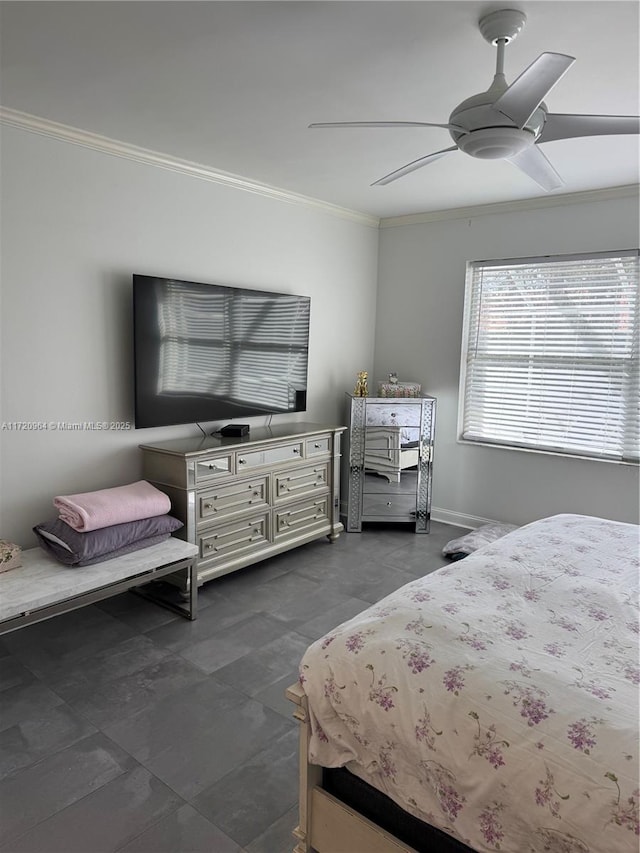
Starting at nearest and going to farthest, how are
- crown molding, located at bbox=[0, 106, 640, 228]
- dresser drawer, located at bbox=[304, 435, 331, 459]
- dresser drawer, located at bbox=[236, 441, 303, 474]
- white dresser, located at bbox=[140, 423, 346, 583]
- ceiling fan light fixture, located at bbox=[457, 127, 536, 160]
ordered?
ceiling fan light fixture, located at bbox=[457, 127, 536, 160]
crown molding, located at bbox=[0, 106, 640, 228]
white dresser, located at bbox=[140, 423, 346, 583]
dresser drawer, located at bbox=[236, 441, 303, 474]
dresser drawer, located at bbox=[304, 435, 331, 459]

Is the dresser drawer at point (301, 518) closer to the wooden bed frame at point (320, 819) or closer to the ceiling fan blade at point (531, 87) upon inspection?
the wooden bed frame at point (320, 819)

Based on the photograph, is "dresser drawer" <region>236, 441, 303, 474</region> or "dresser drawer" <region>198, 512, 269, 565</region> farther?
"dresser drawer" <region>236, 441, 303, 474</region>

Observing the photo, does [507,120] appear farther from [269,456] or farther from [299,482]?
[299,482]

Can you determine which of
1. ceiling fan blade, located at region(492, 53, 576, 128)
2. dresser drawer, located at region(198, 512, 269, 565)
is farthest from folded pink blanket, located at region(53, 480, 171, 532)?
ceiling fan blade, located at region(492, 53, 576, 128)

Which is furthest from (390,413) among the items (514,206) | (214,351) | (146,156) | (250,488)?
(146,156)

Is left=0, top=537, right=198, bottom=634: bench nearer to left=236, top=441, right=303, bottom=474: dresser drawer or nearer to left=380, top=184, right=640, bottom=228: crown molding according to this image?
left=236, top=441, right=303, bottom=474: dresser drawer

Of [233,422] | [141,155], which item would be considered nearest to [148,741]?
[233,422]

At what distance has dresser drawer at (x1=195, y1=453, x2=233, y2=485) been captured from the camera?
3.36 meters

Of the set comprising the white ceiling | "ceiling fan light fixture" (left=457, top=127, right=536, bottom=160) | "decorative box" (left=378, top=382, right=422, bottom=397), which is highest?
the white ceiling

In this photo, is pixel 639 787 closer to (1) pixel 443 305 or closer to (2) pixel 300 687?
(2) pixel 300 687

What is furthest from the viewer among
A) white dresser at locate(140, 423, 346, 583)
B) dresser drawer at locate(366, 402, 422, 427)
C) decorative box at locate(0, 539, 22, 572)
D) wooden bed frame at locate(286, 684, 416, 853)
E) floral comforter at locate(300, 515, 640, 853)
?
dresser drawer at locate(366, 402, 422, 427)

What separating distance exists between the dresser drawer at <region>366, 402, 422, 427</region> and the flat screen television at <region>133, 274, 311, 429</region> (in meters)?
0.55

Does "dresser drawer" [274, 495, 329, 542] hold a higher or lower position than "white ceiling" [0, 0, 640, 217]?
lower

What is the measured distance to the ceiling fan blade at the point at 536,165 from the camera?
2.18 meters
